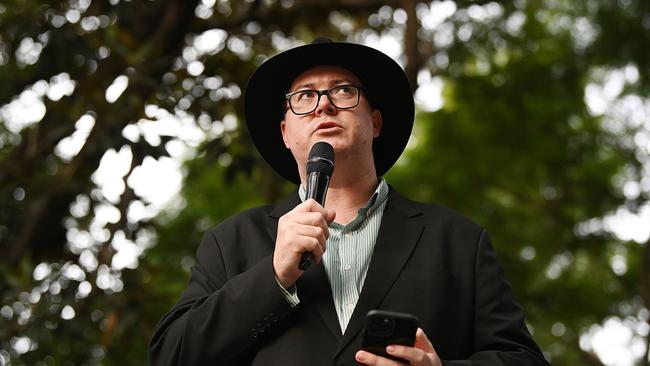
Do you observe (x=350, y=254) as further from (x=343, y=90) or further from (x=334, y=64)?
(x=334, y=64)

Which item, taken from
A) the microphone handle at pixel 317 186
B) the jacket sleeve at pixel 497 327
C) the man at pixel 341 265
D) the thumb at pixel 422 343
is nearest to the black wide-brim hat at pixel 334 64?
the man at pixel 341 265

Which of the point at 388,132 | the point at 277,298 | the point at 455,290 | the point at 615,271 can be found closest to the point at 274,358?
the point at 277,298

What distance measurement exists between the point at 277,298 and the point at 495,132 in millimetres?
9983

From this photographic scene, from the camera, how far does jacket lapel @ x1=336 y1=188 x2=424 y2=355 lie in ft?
9.37

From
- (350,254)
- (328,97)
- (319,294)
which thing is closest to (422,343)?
(319,294)

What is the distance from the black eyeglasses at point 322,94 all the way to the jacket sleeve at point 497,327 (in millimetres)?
662

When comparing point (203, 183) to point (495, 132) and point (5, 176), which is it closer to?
point (495, 132)

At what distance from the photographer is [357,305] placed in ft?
9.43

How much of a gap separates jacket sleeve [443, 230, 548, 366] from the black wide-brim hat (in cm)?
67

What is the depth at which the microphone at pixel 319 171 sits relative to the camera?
2.82m

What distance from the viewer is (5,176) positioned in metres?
6.79

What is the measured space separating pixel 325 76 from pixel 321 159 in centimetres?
45

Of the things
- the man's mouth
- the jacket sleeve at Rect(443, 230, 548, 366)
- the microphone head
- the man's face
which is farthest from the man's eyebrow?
the jacket sleeve at Rect(443, 230, 548, 366)

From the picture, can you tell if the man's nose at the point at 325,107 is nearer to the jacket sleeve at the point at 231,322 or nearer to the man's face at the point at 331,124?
the man's face at the point at 331,124
